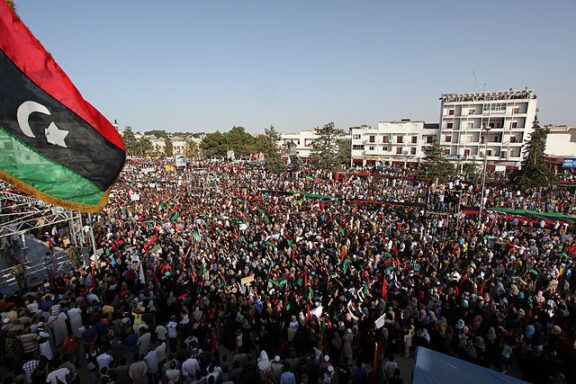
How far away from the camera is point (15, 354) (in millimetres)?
6426

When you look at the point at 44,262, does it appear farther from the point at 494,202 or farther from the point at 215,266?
the point at 494,202

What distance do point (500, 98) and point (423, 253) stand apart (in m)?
43.2

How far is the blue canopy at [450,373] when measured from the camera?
205 inches

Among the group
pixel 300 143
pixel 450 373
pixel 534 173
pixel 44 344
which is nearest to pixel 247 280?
pixel 44 344

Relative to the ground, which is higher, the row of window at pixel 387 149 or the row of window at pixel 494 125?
the row of window at pixel 494 125

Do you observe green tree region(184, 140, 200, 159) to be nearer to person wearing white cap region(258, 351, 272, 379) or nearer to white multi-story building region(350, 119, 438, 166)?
white multi-story building region(350, 119, 438, 166)

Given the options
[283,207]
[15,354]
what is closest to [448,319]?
[15,354]

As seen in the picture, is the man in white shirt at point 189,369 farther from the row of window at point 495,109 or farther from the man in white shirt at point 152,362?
the row of window at point 495,109

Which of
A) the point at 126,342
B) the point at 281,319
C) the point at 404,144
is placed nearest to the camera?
the point at 126,342

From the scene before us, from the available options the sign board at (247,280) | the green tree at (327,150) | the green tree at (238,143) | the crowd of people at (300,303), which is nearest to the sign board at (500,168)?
the green tree at (327,150)

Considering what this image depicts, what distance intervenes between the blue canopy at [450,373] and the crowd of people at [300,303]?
680mm

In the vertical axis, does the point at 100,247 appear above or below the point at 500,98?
below

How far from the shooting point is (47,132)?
16.1ft

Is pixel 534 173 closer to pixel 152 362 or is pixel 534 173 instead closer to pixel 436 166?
pixel 436 166
